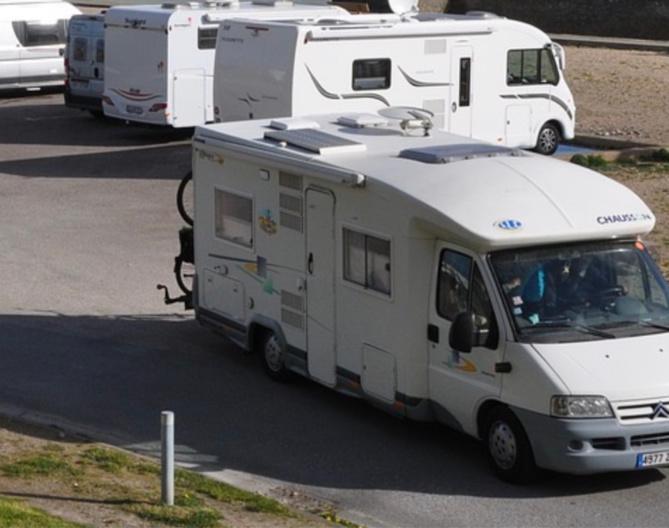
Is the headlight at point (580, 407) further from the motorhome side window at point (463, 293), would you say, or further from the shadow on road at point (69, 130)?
the shadow on road at point (69, 130)

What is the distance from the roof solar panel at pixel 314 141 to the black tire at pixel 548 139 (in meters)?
14.2

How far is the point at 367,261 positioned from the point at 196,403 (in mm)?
2237

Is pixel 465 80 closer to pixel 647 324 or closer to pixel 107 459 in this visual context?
pixel 647 324

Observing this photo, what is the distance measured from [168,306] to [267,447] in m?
5.09

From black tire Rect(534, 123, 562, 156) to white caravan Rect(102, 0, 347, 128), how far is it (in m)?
4.29

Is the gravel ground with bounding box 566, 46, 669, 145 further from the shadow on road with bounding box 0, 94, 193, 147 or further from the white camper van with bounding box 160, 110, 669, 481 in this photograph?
the white camper van with bounding box 160, 110, 669, 481

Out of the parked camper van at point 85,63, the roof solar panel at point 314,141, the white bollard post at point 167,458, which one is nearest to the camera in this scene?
the white bollard post at point 167,458

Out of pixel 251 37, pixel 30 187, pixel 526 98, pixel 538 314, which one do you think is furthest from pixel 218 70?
pixel 538 314

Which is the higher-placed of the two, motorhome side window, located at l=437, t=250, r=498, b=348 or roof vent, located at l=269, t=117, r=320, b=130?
roof vent, located at l=269, t=117, r=320, b=130

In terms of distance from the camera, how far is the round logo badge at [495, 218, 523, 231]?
11.5 metres

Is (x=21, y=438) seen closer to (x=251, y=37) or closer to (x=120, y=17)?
(x=251, y=37)

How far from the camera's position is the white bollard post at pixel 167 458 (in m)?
10.5

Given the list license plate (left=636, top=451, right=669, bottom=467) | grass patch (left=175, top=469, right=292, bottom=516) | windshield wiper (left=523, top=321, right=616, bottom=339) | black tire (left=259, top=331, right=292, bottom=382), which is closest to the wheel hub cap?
windshield wiper (left=523, top=321, right=616, bottom=339)

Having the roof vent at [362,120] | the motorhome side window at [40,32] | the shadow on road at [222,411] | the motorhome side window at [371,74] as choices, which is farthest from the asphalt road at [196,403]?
the motorhome side window at [40,32]
